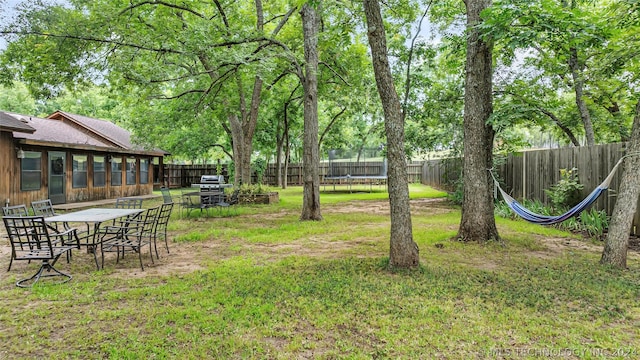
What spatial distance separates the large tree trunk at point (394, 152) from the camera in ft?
14.4

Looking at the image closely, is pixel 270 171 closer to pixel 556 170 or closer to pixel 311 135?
pixel 311 135

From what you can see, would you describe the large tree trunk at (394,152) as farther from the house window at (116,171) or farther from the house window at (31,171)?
the house window at (116,171)

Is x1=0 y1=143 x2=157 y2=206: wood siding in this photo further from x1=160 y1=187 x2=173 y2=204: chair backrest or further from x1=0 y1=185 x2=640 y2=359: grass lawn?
x1=0 y1=185 x2=640 y2=359: grass lawn

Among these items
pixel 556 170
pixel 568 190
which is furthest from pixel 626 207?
pixel 556 170

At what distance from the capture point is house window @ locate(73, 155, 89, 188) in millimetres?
13344

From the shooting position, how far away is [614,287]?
12.4ft

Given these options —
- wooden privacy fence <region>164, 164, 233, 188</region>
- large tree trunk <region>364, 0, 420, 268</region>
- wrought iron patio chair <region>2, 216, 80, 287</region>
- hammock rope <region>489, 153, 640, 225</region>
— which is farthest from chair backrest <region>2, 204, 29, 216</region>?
wooden privacy fence <region>164, 164, 233, 188</region>

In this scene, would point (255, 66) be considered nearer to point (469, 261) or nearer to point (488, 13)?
point (488, 13)

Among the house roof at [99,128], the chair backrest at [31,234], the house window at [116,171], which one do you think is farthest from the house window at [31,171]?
the chair backrest at [31,234]

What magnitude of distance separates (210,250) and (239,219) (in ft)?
11.6

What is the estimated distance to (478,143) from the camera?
6078mm

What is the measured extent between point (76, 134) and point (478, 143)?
15.6 meters

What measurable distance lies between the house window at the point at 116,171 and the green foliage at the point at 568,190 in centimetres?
1635

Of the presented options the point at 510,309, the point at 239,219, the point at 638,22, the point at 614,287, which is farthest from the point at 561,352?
the point at 239,219
